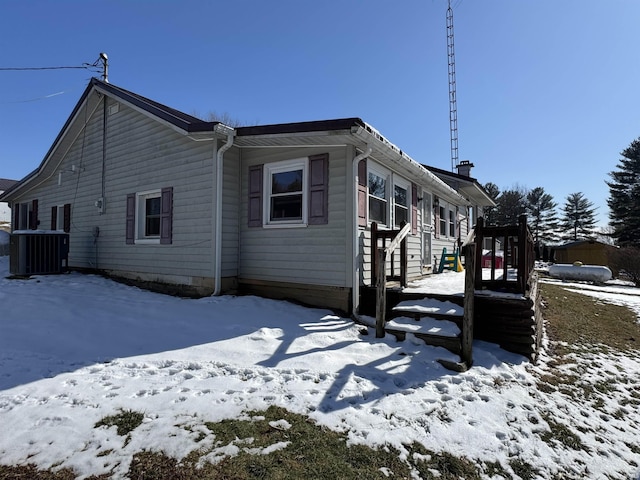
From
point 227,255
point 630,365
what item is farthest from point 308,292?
point 630,365

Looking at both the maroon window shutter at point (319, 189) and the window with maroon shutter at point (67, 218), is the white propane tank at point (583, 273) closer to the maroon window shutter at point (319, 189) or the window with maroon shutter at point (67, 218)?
the maroon window shutter at point (319, 189)

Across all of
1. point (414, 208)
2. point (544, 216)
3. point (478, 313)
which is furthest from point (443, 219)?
point (544, 216)

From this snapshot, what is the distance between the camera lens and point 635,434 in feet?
10.1

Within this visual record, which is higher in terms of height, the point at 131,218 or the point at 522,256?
the point at 131,218

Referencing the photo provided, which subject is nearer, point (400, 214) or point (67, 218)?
point (400, 214)

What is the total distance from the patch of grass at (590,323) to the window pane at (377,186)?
4048 millimetres

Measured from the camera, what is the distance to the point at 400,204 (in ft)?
26.5

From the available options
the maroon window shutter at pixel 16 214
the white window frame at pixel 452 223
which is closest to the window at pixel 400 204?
the white window frame at pixel 452 223

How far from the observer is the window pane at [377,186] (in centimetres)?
678

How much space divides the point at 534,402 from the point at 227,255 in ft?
18.3

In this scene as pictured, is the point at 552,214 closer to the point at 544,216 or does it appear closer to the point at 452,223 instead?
the point at 544,216

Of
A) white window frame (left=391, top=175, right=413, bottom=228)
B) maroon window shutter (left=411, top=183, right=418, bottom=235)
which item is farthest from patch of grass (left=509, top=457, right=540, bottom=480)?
maroon window shutter (left=411, top=183, right=418, bottom=235)

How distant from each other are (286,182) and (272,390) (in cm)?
435

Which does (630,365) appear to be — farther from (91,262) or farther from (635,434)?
(91,262)
